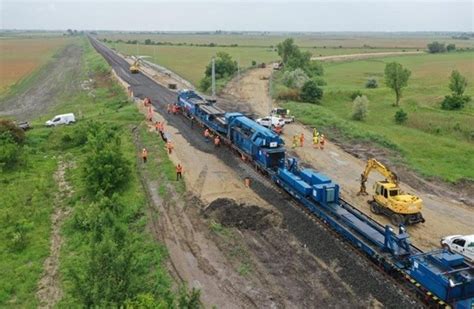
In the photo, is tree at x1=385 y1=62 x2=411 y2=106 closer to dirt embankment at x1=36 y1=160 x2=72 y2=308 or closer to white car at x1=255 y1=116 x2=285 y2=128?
white car at x1=255 y1=116 x2=285 y2=128

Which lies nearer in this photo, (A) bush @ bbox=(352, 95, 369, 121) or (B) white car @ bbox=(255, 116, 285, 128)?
(B) white car @ bbox=(255, 116, 285, 128)

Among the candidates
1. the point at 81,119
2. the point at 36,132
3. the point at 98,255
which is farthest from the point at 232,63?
the point at 98,255

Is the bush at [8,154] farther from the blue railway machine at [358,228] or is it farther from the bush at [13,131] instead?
the blue railway machine at [358,228]

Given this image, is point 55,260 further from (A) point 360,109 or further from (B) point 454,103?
(B) point 454,103

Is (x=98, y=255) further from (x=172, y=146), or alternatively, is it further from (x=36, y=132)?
(x=36, y=132)

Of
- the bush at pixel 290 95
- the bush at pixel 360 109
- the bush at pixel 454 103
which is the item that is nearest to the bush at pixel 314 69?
the bush at pixel 290 95

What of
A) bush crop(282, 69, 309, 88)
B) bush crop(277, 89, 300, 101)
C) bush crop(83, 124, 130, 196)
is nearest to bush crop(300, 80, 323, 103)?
bush crop(277, 89, 300, 101)
